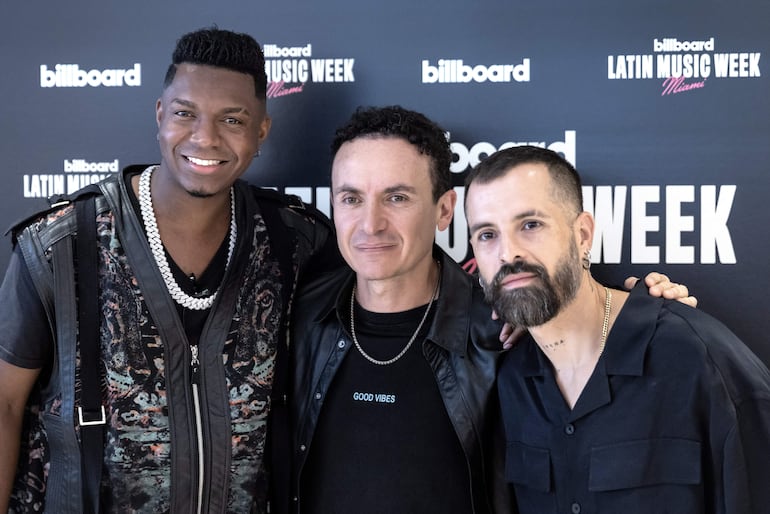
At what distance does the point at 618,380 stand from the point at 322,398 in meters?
0.78

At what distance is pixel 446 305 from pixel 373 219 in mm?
319

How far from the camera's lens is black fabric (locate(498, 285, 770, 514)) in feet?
5.63

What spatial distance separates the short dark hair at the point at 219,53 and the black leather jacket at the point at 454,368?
660 mm

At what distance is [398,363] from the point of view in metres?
2.11

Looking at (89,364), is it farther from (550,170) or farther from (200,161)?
(550,170)

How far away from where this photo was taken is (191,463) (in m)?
2.04

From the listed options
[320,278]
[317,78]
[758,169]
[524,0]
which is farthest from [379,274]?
[758,169]

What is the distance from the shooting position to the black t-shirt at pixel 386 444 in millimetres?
2014

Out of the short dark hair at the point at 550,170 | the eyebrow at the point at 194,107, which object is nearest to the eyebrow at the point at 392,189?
the short dark hair at the point at 550,170

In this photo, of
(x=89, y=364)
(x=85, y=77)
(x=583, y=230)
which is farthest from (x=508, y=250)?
(x=85, y=77)

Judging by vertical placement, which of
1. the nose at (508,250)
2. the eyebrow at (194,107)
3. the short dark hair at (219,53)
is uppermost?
the short dark hair at (219,53)

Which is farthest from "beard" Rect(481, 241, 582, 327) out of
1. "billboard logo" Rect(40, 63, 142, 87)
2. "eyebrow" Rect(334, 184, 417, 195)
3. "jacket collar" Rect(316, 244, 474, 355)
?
"billboard logo" Rect(40, 63, 142, 87)

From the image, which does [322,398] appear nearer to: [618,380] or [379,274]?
[379,274]

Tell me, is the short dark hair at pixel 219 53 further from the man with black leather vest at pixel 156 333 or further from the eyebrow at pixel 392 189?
the eyebrow at pixel 392 189
